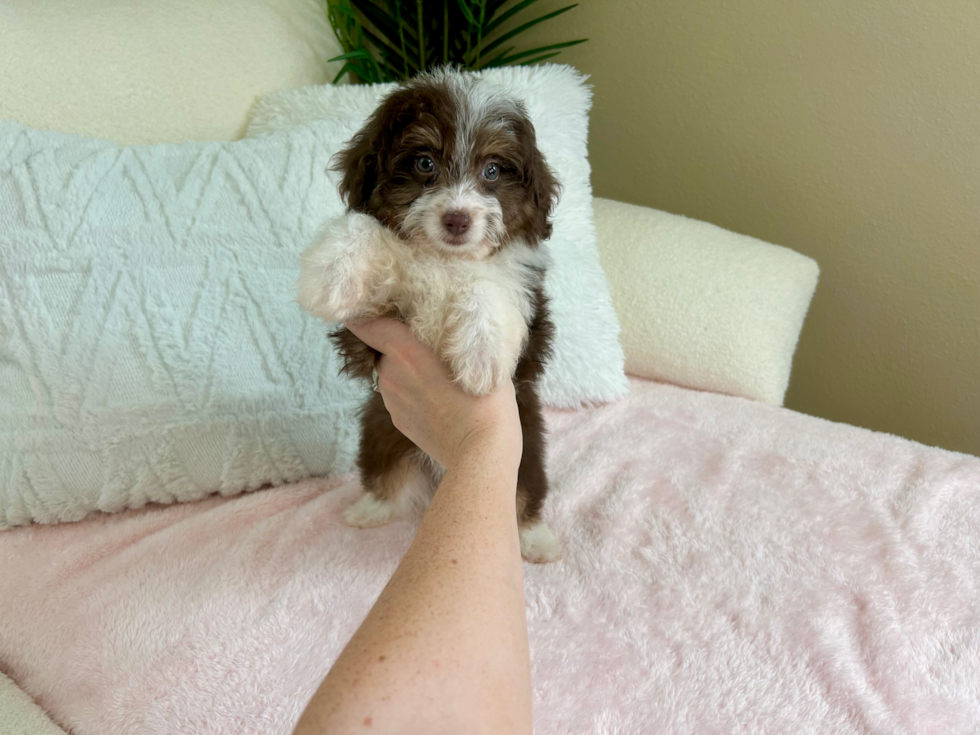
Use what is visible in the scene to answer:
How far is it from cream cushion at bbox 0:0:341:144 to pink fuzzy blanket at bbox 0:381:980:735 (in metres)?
1.20

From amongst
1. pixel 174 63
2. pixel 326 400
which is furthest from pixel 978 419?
pixel 174 63

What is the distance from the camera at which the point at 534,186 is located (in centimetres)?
169

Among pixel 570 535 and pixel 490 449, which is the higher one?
pixel 490 449

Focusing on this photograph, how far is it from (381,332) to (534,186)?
550 millimetres

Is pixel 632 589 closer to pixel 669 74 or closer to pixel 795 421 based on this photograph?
pixel 795 421

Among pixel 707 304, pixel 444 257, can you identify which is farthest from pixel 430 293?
pixel 707 304

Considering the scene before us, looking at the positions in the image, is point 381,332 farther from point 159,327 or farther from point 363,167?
point 159,327

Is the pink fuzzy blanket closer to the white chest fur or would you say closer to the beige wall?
the white chest fur

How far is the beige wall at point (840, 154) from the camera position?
2.48m

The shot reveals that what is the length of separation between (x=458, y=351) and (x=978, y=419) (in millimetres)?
2350

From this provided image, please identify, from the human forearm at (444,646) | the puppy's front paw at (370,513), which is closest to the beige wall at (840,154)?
the puppy's front paw at (370,513)

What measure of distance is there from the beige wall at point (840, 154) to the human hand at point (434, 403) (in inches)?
79.5

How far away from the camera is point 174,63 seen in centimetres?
216

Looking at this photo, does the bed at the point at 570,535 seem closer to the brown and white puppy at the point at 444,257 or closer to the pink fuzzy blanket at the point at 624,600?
the pink fuzzy blanket at the point at 624,600
